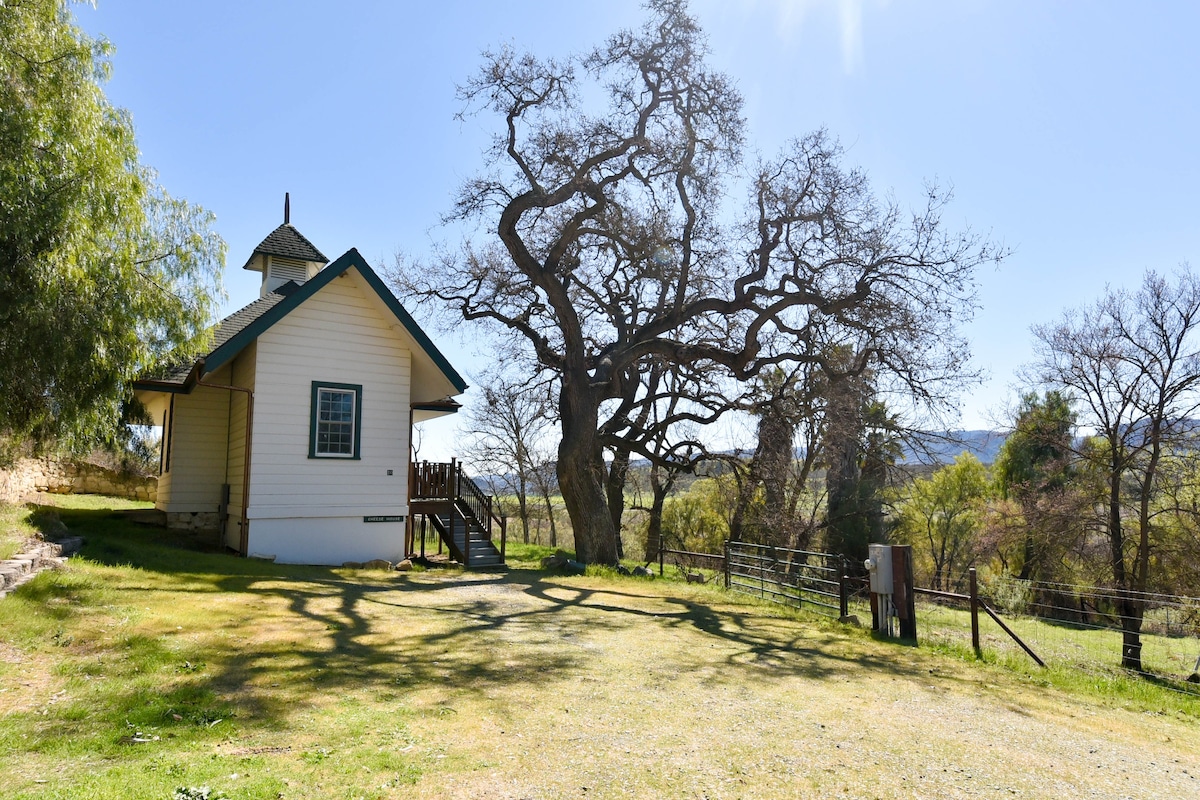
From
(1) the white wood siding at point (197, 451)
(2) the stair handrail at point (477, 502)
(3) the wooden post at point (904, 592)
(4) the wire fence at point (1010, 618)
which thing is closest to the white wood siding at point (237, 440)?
(1) the white wood siding at point (197, 451)

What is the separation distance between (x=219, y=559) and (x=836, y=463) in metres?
17.5

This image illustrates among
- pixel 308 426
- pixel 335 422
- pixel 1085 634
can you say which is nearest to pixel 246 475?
pixel 308 426

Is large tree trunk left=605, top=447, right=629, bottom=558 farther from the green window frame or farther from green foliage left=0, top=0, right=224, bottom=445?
green foliage left=0, top=0, right=224, bottom=445

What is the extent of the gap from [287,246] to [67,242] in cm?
1173

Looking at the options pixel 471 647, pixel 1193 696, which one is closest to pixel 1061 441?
pixel 1193 696

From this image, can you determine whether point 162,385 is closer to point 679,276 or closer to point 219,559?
point 219,559

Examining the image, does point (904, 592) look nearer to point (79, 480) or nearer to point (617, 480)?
point (617, 480)

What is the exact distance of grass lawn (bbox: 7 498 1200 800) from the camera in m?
4.41

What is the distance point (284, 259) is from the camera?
62.8 feet

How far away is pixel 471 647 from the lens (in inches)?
313

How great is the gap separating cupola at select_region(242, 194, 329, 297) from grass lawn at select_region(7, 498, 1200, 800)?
10.5 meters

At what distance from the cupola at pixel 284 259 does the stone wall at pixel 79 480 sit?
7990mm

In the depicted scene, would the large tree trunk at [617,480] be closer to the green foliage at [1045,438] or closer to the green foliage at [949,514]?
the green foliage at [1045,438]

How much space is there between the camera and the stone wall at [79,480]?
803 inches
